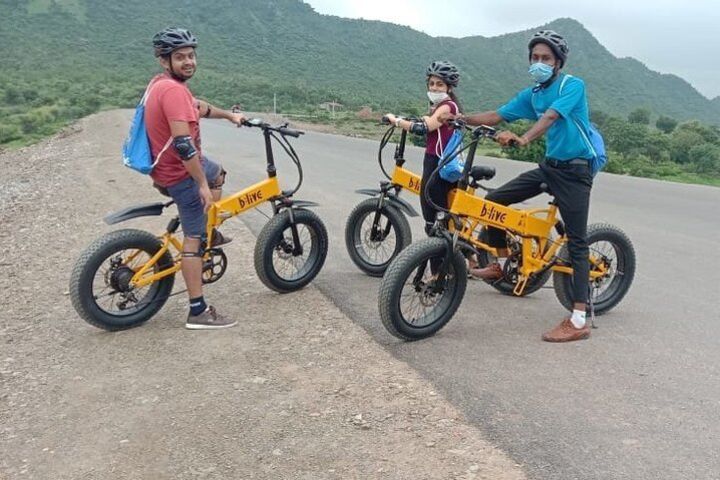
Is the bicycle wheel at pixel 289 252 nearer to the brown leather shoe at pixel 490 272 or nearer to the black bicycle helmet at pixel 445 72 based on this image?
the brown leather shoe at pixel 490 272

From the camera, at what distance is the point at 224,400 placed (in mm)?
3816

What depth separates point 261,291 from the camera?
18.9 feet

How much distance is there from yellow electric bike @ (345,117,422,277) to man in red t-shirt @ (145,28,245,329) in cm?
172

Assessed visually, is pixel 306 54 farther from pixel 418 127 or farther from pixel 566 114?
pixel 566 114

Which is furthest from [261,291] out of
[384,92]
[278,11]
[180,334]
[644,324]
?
[278,11]

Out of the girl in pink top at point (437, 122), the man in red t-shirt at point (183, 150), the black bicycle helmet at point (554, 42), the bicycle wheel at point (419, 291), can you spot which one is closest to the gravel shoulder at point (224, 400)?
the bicycle wheel at point (419, 291)

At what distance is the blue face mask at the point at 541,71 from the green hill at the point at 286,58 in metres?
53.6

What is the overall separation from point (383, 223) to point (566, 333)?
212cm

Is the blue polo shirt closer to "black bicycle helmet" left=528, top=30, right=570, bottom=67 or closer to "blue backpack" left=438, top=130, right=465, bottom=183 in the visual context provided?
"black bicycle helmet" left=528, top=30, right=570, bottom=67

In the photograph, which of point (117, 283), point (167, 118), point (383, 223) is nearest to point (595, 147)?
point (383, 223)

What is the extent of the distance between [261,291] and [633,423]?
327cm

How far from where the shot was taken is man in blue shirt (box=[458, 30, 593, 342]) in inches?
173

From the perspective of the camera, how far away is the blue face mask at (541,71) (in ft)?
14.5

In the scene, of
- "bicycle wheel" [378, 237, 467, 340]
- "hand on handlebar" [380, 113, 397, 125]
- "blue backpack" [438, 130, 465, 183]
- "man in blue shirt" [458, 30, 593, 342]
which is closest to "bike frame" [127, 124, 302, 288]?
"hand on handlebar" [380, 113, 397, 125]
